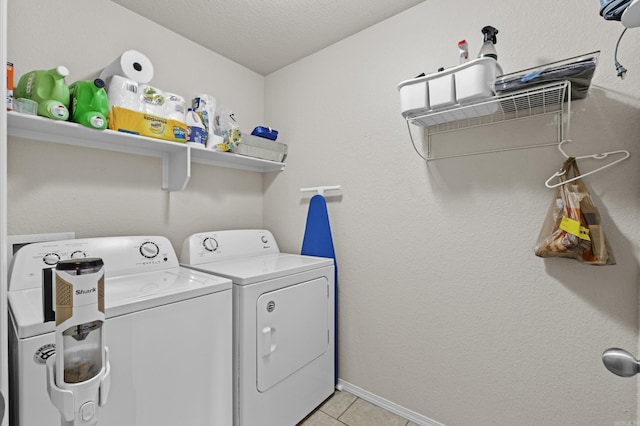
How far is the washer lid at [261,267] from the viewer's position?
1.43 m

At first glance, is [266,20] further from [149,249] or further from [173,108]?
[149,249]

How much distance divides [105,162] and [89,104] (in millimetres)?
384

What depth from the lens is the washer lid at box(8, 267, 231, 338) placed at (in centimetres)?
91

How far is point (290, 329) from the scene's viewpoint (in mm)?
1594

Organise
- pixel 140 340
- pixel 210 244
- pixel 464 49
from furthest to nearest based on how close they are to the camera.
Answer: pixel 210 244
pixel 464 49
pixel 140 340

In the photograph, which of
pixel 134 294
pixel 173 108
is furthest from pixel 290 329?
pixel 173 108

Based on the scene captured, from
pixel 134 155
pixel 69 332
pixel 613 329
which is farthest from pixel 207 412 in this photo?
pixel 613 329

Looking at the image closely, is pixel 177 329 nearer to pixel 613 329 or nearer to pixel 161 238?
pixel 161 238

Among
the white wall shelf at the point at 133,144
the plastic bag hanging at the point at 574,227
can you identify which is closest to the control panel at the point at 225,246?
the white wall shelf at the point at 133,144

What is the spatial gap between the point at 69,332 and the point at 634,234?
72.7 inches

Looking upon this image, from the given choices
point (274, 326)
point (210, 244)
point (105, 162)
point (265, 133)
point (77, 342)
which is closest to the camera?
point (77, 342)

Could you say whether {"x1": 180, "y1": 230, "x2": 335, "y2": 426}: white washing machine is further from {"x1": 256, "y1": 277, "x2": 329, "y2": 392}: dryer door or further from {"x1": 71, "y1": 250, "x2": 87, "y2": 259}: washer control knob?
{"x1": 71, "y1": 250, "x2": 87, "y2": 259}: washer control knob

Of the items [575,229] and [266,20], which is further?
[266,20]

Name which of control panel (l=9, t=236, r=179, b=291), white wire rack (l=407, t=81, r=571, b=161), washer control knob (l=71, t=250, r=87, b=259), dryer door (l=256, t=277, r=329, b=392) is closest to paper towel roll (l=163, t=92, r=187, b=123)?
control panel (l=9, t=236, r=179, b=291)
